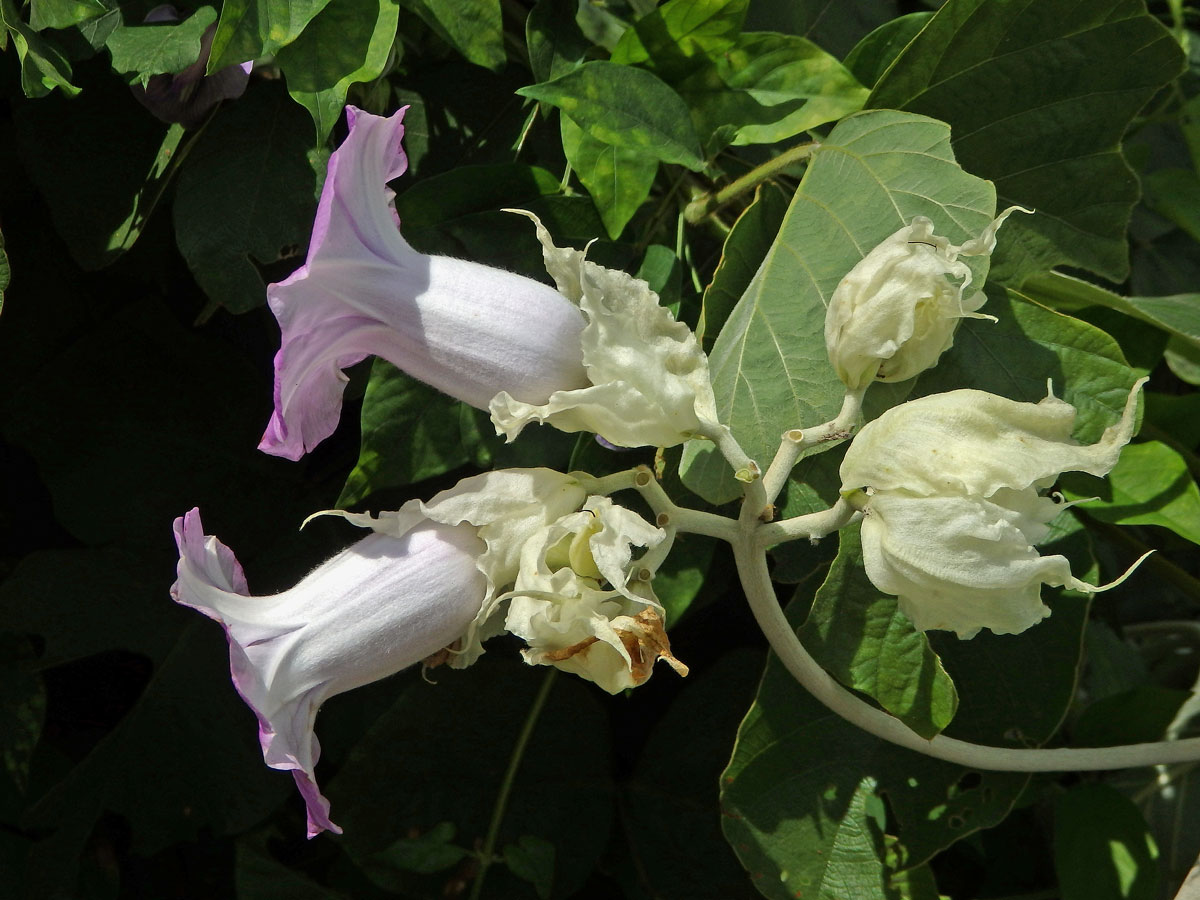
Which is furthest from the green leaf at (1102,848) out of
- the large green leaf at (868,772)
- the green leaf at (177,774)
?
the green leaf at (177,774)

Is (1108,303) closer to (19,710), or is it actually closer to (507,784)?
(507,784)

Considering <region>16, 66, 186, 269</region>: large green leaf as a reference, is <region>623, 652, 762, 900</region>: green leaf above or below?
Result: below

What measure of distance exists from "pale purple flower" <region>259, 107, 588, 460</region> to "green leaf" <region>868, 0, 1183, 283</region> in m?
0.29

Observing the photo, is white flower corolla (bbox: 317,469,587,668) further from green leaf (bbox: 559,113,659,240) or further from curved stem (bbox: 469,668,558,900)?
curved stem (bbox: 469,668,558,900)

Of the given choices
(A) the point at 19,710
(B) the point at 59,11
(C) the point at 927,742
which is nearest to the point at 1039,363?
(C) the point at 927,742

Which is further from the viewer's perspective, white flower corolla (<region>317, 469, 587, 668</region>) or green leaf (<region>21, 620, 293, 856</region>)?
green leaf (<region>21, 620, 293, 856</region>)

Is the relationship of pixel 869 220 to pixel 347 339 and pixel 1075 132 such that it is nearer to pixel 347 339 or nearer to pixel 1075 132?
pixel 1075 132

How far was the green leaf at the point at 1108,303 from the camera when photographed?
28.8 inches

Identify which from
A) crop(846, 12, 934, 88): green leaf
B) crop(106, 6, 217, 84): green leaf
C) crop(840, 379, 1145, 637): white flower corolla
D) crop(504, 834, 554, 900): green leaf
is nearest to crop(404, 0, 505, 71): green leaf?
crop(106, 6, 217, 84): green leaf

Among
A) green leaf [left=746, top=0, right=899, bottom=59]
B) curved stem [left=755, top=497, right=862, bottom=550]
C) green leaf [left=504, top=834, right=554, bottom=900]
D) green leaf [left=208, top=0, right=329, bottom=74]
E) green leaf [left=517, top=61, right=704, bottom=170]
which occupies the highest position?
green leaf [left=208, top=0, right=329, bottom=74]

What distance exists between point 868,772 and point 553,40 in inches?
18.9

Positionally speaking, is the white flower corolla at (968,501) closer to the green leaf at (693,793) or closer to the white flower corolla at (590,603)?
the white flower corolla at (590,603)

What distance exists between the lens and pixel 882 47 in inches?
29.2

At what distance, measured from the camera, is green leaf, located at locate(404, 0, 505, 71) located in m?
0.66
